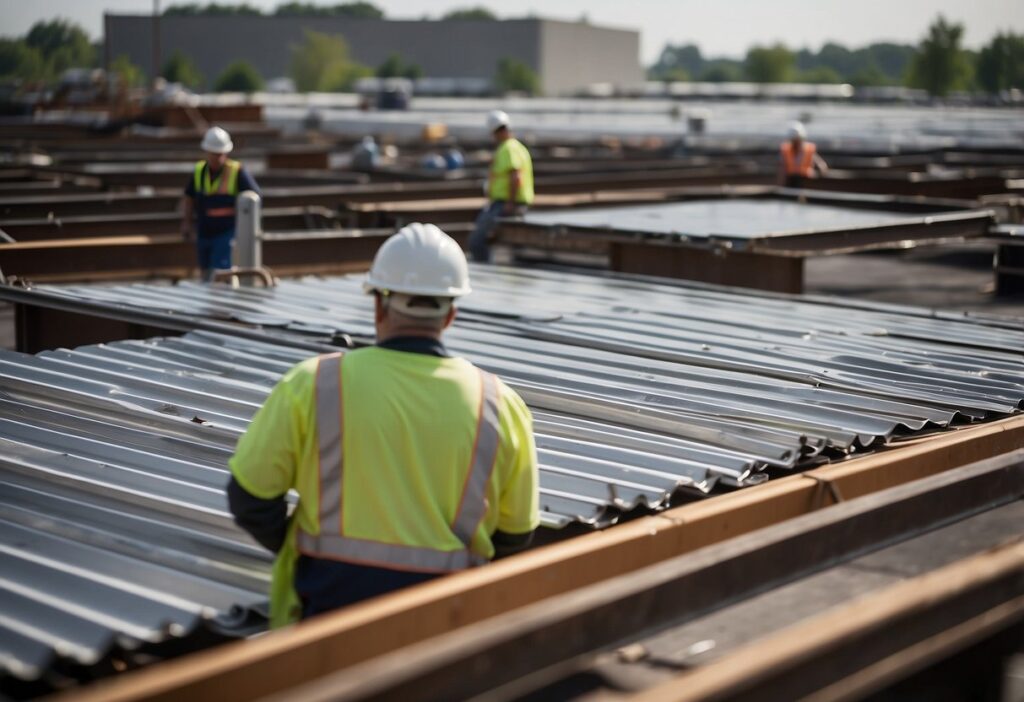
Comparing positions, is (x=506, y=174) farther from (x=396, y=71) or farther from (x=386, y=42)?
(x=386, y=42)

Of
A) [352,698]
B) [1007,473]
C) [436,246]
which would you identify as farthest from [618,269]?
[352,698]

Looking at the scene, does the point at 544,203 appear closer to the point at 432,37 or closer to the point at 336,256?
the point at 336,256

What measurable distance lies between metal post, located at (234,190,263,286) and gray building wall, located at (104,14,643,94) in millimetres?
133793

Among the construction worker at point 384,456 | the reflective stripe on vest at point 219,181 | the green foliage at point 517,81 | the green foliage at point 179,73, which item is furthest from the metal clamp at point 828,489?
the green foliage at point 517,81

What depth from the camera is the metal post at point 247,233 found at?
1121cm

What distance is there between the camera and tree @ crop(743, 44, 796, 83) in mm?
141750

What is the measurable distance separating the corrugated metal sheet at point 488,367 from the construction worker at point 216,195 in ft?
10.5

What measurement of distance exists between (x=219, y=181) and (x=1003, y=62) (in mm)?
121075

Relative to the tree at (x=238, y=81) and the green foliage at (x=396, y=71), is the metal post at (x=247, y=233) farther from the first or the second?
the green foliage at (x=396, y=71)

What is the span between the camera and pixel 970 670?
3820 mm

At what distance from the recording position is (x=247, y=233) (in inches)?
447

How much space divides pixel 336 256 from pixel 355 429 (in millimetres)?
11966

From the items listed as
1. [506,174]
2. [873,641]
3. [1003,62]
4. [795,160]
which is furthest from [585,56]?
[873,641]

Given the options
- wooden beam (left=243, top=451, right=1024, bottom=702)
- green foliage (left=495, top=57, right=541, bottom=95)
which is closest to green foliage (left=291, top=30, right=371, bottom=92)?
green foliage (left=495, top=57, right=541, bottom=95)
